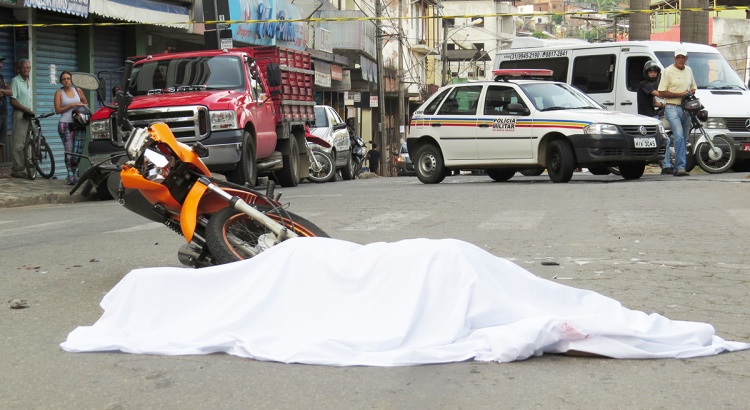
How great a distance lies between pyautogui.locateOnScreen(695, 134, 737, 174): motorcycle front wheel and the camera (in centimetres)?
2005

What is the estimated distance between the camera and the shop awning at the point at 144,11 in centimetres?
2203

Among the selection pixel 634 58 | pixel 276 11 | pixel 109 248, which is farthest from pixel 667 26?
pixel 109 248

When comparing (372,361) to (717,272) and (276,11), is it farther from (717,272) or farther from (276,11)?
(276,11)

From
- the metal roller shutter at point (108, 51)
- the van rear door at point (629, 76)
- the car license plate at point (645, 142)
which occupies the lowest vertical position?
the car license plate at point (645, 142)

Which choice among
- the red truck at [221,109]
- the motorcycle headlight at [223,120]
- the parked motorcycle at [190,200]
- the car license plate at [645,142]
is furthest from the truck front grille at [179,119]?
the parked motorcycle at [190,200]

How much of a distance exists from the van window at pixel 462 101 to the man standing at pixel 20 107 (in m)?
6.63

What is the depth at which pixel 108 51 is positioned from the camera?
84.6 feet

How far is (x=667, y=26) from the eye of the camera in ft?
241

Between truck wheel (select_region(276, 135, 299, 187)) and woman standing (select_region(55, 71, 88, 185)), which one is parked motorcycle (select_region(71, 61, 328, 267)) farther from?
truck wheel (select_region(276, 135, 299, 187))

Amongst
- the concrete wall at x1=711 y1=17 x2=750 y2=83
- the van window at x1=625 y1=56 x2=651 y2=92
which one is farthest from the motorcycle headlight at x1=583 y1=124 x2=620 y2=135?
the concrete wall at x1=711 y1=17 x2=750 y2=83

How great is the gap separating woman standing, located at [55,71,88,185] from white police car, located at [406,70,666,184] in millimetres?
5442

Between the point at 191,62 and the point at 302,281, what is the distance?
12595 millimetres

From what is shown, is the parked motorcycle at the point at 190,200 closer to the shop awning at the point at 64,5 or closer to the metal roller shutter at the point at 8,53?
the shop awning at the point at 64,5

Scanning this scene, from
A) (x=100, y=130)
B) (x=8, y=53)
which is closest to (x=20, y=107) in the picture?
(x=8, y=53)
